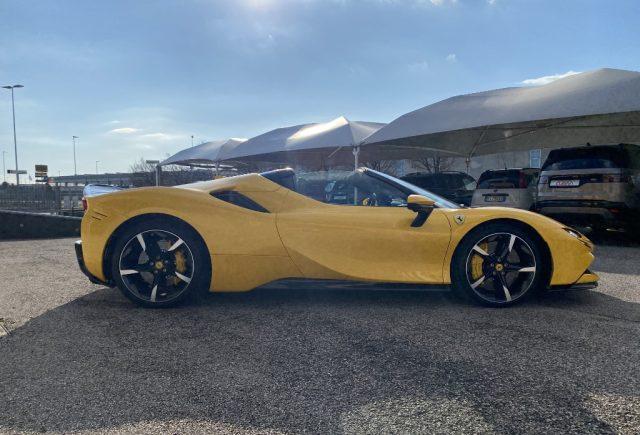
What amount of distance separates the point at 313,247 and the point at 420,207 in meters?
0.89

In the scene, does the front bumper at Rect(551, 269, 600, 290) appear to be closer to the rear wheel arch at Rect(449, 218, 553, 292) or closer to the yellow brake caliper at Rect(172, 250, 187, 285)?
the rear wheel arch at Rect(449, 218, 553, 292)

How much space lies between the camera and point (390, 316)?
122 inches

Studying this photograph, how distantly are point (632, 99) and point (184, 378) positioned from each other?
1066 centimetres

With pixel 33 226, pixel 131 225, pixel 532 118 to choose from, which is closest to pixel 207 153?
pixel 33 226

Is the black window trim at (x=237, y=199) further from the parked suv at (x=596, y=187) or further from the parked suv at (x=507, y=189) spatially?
the parked suv at (x=507, y=189)

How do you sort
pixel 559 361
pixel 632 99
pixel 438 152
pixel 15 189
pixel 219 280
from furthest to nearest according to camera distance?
pixel 438 152 → pixel 15 189 → pixel 632 99 → pixel 219 280 → pixel 559 361

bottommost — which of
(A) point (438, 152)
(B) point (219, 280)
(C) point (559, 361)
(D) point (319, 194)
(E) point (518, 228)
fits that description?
Result: (C) point (559, 361)

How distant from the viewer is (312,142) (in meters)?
15.2

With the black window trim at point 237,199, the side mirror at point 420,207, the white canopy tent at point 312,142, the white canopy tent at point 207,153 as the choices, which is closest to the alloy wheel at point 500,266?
the side mirror at point 420,207

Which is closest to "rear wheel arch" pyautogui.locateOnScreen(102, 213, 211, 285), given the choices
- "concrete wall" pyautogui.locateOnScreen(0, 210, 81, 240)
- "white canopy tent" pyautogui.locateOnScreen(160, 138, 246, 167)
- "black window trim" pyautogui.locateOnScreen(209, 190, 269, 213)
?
"black window trim" pyautogui.locateOnScreen(209, 190, 269, 213)

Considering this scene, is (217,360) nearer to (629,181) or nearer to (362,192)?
(362,192)

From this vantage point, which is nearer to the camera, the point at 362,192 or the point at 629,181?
the point at 362,192

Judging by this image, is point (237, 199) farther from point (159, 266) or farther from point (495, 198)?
point (495, 198)

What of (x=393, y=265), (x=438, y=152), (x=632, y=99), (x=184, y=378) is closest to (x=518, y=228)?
(x=393, y=265)
